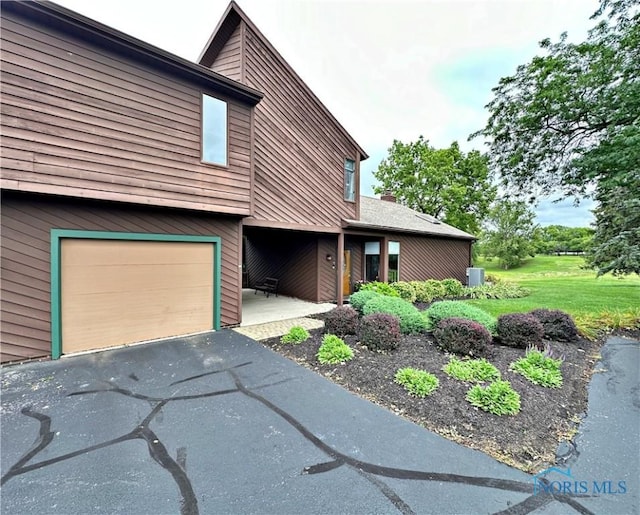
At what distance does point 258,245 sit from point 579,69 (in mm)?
12536

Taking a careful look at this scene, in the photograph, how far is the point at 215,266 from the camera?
21.0ft

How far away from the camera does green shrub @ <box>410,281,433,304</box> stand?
10.6m

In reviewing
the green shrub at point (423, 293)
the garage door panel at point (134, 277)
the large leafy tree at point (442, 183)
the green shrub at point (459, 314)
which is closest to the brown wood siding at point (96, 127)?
the garage door panel at point (134, 277)

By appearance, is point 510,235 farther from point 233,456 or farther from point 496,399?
point 233,456

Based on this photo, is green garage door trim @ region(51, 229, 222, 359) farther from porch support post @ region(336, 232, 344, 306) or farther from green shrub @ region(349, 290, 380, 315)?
porch support post @ region(336, 232, 344, 306)

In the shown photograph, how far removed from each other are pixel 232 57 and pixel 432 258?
36.9ft

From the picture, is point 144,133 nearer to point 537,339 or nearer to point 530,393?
point 530,393

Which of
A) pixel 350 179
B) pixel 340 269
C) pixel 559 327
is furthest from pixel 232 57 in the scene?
pixel 559 327

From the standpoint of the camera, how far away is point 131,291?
536cm

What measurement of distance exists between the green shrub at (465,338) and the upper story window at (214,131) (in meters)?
5.54

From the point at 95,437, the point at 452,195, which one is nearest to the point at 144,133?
the point at 95,437

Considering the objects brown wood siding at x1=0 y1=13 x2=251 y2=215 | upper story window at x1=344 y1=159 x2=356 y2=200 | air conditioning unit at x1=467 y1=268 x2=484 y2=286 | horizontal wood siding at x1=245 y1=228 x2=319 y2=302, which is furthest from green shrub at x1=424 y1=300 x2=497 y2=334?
air conditioning unit at x1=467 y1=268 x2=484 y2=286

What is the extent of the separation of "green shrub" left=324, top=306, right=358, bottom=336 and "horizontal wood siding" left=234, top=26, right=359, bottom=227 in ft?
10.4

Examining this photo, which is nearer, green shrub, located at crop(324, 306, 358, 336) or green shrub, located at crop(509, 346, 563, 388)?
green shrub, located at crop(509, 346, 563, 388)
